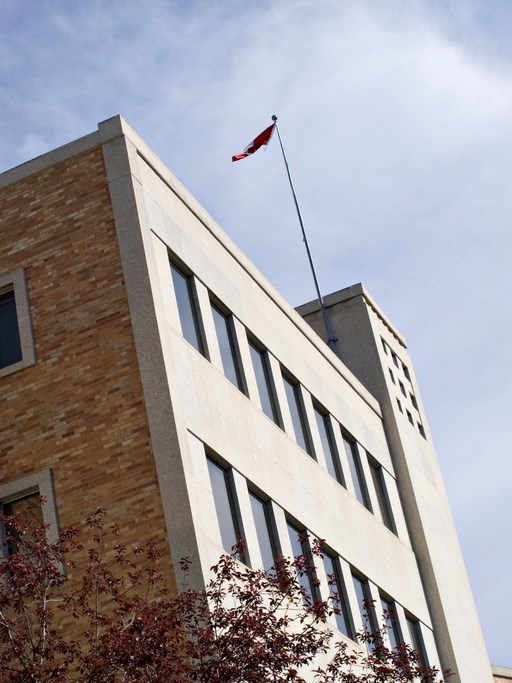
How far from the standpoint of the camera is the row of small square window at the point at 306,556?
2464cm

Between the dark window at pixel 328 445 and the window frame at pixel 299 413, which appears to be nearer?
the window frame at pixel 299 413

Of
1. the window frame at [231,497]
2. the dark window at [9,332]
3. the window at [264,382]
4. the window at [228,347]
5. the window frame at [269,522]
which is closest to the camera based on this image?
the window frame at [231,497]

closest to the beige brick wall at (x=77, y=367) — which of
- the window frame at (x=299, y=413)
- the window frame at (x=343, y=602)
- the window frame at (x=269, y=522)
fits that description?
the window frame at (x=269, y=522)

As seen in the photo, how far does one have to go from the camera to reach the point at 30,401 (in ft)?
82.2

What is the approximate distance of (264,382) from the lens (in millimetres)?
29656

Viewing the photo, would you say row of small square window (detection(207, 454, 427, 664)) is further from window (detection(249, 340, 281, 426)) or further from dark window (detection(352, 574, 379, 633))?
window (detection(249, 340, 281, 426))

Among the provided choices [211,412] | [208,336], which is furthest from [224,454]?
[208,336]

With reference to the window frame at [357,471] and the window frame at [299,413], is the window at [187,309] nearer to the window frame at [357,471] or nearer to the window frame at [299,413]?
the window frame at [299,413]

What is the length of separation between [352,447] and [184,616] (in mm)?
15835

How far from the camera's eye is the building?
931 inches

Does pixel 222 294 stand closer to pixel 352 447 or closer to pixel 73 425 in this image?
pixel 73 425

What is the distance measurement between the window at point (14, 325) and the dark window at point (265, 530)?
4.94 metres

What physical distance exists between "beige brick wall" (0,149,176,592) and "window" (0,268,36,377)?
13 cm

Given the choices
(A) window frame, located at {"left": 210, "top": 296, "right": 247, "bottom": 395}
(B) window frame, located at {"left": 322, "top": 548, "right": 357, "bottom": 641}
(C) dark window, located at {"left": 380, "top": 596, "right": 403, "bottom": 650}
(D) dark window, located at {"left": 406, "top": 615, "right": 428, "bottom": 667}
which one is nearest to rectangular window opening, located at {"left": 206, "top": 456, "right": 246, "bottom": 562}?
(A) window frame, located at {"left": 210, "top": 296, "right": 247, "bottom": 395}
